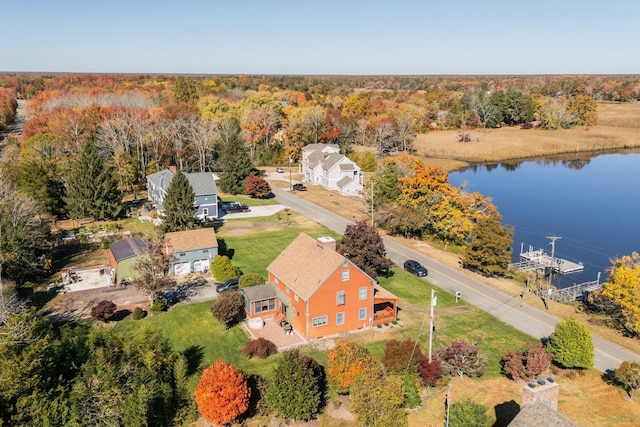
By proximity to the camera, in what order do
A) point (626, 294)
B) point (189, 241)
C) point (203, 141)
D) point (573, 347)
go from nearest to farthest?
point (573, 347)
point (626, 294)
point (189, 241)
point (203, 141)

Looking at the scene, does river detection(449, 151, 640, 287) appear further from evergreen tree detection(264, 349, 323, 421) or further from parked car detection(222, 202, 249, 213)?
evergreen tree detection(264, 349, 323, 421)

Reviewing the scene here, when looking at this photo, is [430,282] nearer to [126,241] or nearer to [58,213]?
[126,241]

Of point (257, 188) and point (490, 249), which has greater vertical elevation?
point (490, 249)

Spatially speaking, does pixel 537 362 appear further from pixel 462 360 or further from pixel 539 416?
pixel 539 416

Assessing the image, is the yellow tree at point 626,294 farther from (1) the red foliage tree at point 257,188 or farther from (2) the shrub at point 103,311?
(1) the red foliage tree at point 257,188

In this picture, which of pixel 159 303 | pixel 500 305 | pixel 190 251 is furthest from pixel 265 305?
pixel 500 305

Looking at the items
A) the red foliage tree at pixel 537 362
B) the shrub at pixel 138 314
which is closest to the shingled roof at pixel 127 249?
the shrub at pixel 138 314
